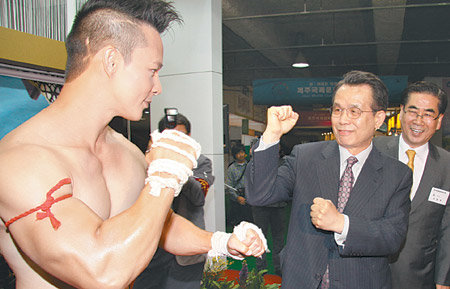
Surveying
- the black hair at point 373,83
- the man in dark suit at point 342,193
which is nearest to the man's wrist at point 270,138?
the man in dark suit at point 342,193

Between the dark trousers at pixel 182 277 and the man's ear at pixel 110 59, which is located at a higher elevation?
the man's ear at pixel 110 59

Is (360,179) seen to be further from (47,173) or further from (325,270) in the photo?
(47,173)

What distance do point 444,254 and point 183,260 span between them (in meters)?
2.03

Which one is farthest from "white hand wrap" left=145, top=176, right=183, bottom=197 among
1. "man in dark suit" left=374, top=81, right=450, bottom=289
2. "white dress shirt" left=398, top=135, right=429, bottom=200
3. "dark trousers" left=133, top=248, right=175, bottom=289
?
"dark trousers" left=133, top=248, right=175, bottom=289

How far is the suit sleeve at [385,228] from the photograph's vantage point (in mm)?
1750

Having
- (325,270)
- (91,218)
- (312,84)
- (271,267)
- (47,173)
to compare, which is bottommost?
(271,267)

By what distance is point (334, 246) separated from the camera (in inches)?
74.9

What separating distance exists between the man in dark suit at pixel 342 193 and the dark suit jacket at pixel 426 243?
1.90ft

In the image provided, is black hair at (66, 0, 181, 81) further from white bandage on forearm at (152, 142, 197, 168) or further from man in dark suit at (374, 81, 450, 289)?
man in dark suit at (374, 81, 450, 289)

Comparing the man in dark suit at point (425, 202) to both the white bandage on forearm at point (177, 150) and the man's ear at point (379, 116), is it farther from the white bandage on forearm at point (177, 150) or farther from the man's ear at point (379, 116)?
the white bandage on forearm at point (177, 150)

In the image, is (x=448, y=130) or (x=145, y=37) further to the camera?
(x=448, y=130)

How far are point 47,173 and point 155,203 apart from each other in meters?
0.31

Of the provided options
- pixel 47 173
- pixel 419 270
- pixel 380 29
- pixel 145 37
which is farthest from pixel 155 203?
pixel 380 29

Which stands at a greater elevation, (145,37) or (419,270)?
(145,37)
